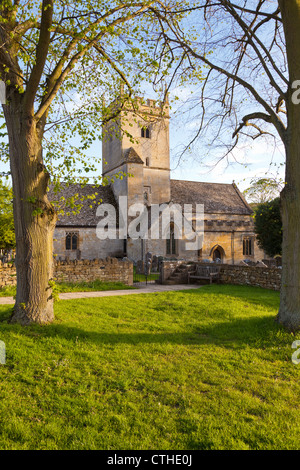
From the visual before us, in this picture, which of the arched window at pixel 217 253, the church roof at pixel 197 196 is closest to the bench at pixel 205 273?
the arched window at pixel 217 253

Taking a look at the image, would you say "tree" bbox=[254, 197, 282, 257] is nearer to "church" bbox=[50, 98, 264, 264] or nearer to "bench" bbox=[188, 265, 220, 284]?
"church" bbox=[50, 98, 264, 264]

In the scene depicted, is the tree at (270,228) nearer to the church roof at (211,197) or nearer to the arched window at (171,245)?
the arched window at (171,245)

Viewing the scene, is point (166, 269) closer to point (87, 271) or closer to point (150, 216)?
point (87, 271)

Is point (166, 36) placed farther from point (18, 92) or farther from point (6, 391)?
point (6, 391)

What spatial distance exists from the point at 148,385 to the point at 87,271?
A: 1097cm

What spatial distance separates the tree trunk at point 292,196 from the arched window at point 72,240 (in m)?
22.9

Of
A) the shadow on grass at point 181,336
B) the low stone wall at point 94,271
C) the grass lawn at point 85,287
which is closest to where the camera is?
the shadow on grass at point 181,336

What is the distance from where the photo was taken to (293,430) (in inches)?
138

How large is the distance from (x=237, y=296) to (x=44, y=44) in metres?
9.91

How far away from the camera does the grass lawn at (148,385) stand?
3387 millimetres

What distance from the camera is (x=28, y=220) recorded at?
706 cm

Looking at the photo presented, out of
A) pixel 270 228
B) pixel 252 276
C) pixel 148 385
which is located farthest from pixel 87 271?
pixel 270 228
